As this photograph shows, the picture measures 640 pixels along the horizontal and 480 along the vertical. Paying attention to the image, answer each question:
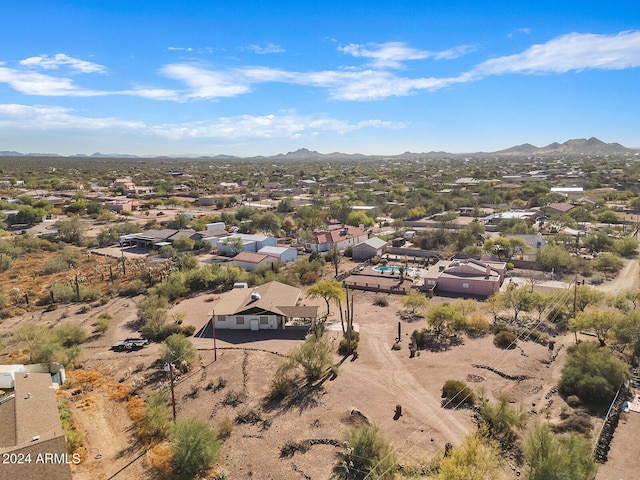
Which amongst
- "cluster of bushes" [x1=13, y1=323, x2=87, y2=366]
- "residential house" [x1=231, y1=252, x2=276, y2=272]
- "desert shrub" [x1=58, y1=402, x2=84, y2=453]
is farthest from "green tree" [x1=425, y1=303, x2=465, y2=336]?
"cluster of bushes" [x1=13, y1=323, x2=87, y2=366]

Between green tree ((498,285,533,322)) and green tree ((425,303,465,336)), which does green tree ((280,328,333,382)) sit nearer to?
A: green tree ((425,303,465,336))

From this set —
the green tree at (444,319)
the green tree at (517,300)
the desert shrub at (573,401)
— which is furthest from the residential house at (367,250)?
the desert shrub at (573,401)

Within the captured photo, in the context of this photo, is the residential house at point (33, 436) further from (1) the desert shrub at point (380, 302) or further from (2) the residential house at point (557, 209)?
(2) the residential house at point (557, 209)

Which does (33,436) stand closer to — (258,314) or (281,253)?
(258,314)

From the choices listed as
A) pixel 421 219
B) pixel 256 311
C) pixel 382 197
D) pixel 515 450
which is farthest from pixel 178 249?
pixel 382 197

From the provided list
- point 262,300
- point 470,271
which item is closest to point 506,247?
point 470,271

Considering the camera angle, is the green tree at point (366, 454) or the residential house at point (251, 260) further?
the residential house at point (251, 260)

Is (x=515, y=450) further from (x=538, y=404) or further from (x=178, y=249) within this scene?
(x=178, y=249)
